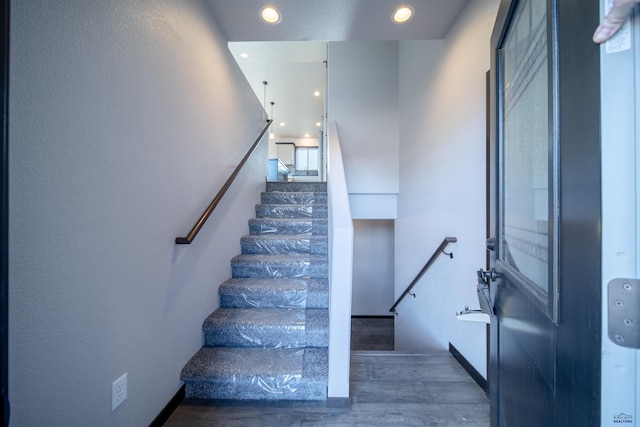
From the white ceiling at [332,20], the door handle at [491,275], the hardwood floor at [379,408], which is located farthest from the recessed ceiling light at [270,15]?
the hardwood floor at [379,408]

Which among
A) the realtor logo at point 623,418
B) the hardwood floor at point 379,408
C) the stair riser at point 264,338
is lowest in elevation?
the hardwood floor at point 379,408

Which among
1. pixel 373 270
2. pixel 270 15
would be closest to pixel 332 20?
pixel 270 15

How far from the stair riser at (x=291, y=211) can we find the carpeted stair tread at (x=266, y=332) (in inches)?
57.1

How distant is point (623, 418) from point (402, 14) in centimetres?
241

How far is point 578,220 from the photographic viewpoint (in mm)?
465

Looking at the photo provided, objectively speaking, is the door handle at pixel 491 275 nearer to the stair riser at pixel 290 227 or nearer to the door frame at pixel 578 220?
the door frame at pixel 578 220

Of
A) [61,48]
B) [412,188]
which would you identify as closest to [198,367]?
[61,48]

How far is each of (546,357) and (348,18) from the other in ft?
7.64

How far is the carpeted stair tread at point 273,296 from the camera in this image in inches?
80.6

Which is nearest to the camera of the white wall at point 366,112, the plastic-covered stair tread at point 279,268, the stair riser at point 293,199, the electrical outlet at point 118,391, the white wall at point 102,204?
the white wall at point 102,204

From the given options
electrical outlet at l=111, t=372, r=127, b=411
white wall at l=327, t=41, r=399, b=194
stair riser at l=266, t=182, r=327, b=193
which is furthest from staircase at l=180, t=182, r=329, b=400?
white wall at l=327, t=41, r=399, b=194

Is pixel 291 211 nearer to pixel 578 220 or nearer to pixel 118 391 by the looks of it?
pixel 118 391

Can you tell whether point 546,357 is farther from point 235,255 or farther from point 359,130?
point 359,130

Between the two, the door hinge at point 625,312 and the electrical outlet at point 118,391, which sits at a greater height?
the door hinge at point 625,312
